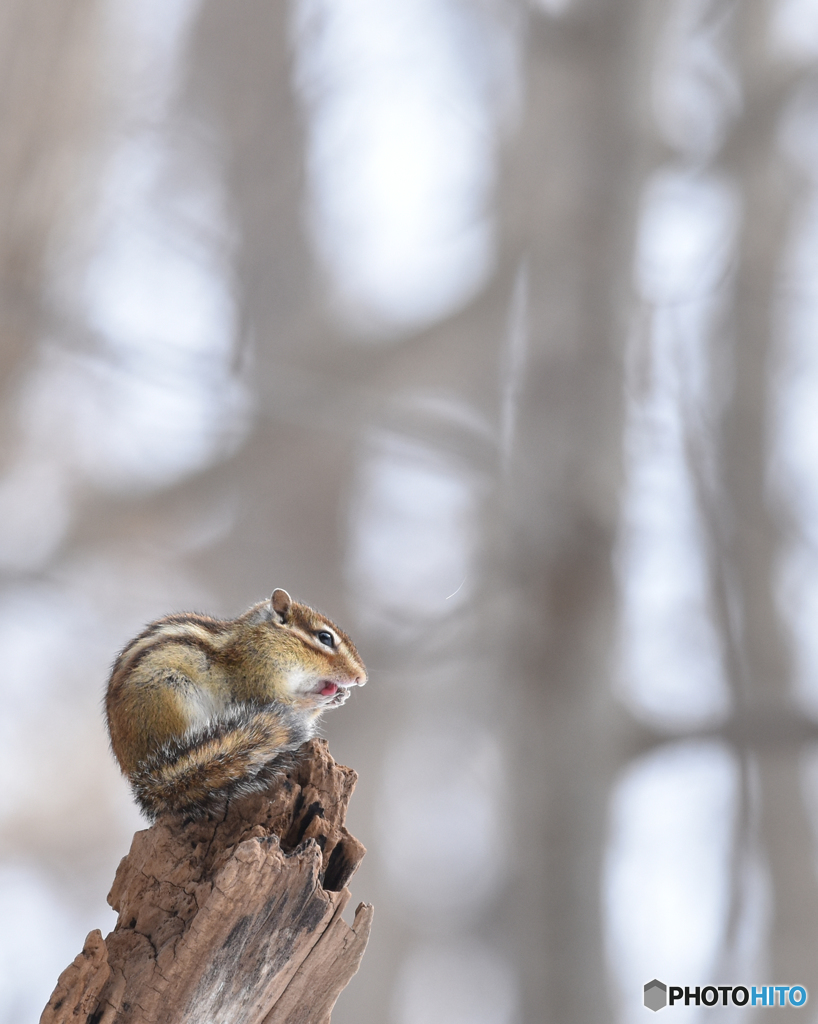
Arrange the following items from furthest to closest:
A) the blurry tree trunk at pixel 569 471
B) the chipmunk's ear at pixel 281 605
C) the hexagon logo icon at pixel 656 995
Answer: the blurry tree trunk at pixel 569 471 → the hexagon logo icon at pixel 656 995 → the chipmunk's ear at pixel 281 605

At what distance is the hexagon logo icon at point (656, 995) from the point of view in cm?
166

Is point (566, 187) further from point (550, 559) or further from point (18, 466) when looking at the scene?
point (18, 466)

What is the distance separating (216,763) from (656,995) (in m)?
1.33

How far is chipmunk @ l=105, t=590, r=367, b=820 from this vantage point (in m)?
0.69

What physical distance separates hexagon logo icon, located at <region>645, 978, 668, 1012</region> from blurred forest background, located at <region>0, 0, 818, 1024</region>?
2 centimetres

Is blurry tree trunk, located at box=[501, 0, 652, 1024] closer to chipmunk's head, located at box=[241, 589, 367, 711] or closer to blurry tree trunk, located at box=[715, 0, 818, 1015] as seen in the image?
blurry tree trunk, located at box=[715, 0, 818, 1015]

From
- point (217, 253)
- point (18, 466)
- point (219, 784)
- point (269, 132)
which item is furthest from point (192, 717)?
point (269, 132)

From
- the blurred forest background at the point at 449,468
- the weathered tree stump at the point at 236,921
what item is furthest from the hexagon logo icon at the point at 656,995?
the weathered tree stump at the point at 236,921

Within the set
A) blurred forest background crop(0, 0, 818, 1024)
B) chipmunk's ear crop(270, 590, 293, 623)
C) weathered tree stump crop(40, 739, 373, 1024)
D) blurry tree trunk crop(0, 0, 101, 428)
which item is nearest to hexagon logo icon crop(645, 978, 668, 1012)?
blurred forest background crop(0, 0, 818, 1024)

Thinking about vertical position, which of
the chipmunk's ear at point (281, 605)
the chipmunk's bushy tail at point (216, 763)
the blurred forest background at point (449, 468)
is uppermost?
the blurred forest background at point (449, 468)

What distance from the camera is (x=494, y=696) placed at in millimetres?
1882

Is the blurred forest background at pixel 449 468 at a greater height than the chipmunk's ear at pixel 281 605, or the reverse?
the blurred forest background at pixel 449 468

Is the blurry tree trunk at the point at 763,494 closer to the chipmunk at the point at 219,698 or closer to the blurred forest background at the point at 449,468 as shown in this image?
the blurred forest background at the point at 449,468

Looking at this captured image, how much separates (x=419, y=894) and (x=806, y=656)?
0.80m
